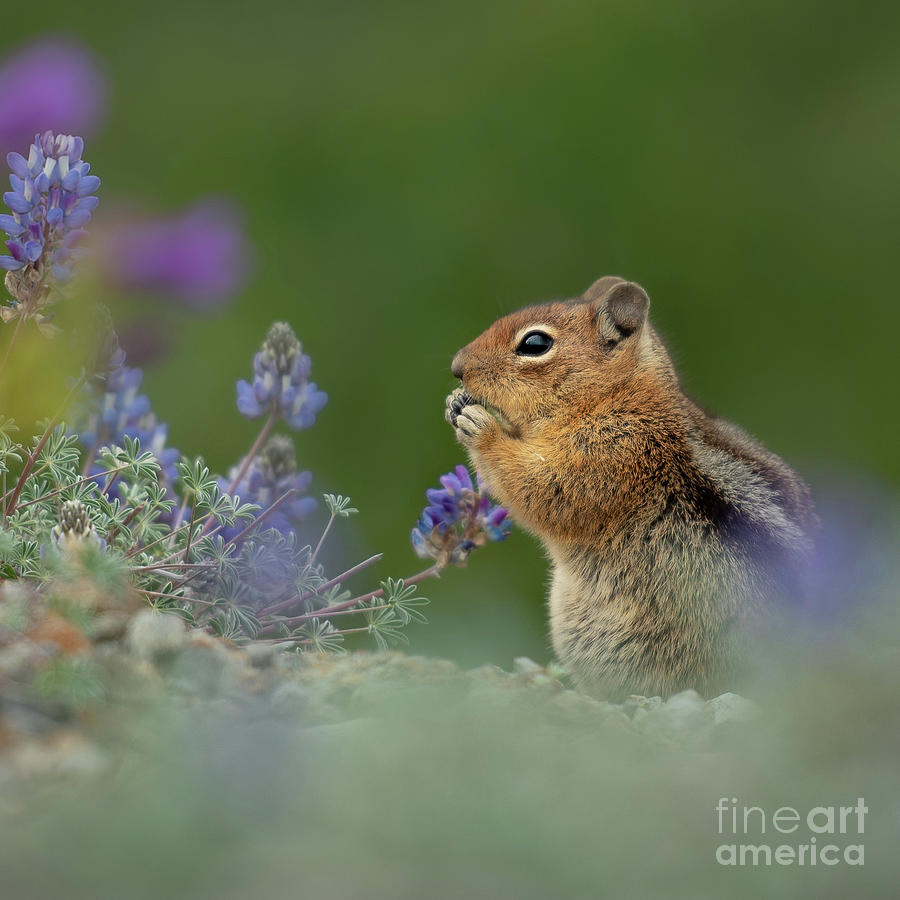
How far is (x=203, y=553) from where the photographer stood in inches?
90.4

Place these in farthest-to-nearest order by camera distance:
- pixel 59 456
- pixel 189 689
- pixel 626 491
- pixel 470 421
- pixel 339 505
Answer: pixel 470 421, pixel 626 491, pixel 339 505, pixel 59 456, pixel 189 689

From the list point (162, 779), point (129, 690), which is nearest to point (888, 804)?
point (162, 779)

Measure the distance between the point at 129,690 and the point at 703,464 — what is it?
169 centimetres

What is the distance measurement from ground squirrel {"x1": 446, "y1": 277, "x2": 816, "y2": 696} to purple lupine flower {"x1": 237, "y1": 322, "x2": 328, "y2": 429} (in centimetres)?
64

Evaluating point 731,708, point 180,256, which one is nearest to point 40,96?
point 180,256

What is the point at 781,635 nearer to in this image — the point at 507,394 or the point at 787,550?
the point at 787,550

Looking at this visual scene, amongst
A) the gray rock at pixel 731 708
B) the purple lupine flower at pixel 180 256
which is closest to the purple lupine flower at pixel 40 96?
the purple lupine flower at pixel 180 256

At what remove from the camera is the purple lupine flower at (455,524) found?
260cm

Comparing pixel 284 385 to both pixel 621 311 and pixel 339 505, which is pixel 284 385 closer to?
pixel 339 505

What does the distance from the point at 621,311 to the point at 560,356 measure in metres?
0.23

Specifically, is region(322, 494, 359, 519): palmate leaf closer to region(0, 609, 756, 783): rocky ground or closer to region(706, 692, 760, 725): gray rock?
region(0, 609, 756, 783): rocky ground

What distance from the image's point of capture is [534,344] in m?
3.28

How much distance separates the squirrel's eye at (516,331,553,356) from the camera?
3270mm

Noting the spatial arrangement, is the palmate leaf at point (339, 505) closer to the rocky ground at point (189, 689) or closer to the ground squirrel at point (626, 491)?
the rocky ground at point (189, 689)
